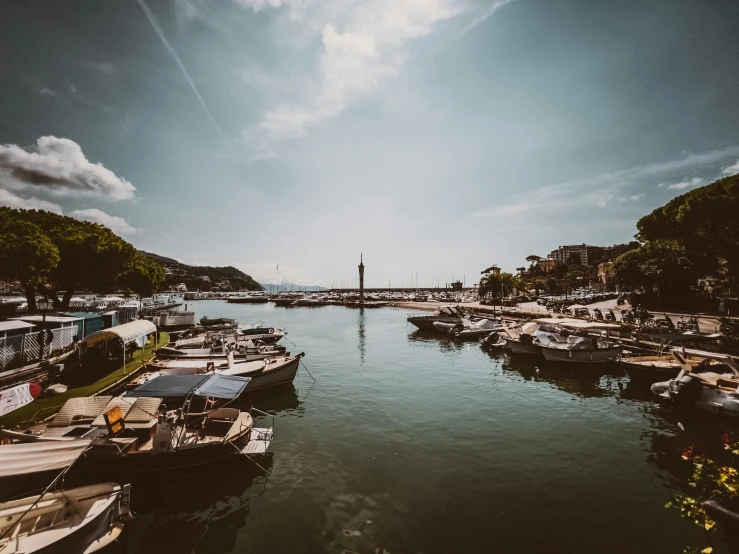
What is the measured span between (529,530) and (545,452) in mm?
5119

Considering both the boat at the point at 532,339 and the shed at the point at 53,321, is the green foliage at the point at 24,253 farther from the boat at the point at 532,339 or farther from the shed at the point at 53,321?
the boat at the point at 532,339

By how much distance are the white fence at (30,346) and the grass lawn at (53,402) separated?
13.0 feet

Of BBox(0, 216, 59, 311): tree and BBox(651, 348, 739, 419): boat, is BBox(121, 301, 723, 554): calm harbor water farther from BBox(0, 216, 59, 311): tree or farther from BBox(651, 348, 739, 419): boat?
BBox(0, 216, 59, 311): tree

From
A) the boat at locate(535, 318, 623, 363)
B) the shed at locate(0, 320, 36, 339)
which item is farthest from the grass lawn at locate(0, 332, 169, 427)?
the boat at locate(535, 318, 623, 363)

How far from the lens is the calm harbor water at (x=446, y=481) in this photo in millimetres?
8508

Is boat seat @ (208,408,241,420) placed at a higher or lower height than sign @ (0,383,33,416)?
lower

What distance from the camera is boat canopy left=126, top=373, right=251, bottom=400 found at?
39.4 feet

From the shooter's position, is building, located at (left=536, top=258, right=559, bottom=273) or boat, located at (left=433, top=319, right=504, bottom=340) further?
building, located at (left=536, top=258, right=559, bottom=273)

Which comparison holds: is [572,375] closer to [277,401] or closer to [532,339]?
[532,339]

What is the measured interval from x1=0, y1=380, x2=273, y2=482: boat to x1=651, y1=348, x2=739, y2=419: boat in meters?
20.2

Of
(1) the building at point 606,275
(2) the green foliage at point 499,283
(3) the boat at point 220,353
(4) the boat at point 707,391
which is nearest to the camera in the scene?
(4) the boat at point 707,391

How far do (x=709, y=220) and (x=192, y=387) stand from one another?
41777mm

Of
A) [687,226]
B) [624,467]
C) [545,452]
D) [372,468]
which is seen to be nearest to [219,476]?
[372,468]

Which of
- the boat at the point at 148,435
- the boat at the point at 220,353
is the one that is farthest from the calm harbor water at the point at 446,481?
the boat at the point at 220,353
